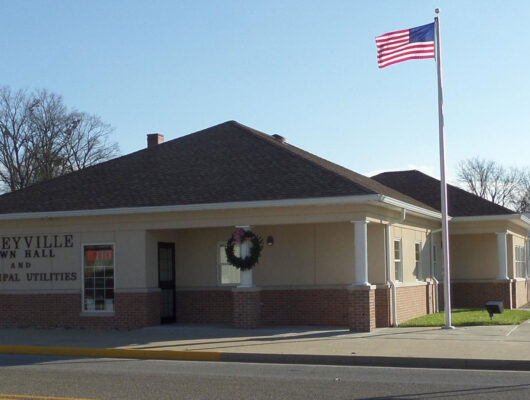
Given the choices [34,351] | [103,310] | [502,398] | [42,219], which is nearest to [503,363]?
[502,398]

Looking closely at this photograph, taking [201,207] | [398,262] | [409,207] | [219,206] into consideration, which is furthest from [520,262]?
[201,207]

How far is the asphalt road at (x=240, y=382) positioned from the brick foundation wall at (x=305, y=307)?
6.21m

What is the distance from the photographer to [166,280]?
21.5 meters

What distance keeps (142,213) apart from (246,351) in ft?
19.7

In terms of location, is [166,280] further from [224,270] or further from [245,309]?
[245,309]

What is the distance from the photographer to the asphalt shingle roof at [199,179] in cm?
1931

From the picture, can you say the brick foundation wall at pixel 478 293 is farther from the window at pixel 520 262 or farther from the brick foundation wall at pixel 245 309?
the brick foundation wall at pixel 245 309

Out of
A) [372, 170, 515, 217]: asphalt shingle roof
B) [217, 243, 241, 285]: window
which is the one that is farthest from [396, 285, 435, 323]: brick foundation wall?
[217, 243, 241, 285]: window

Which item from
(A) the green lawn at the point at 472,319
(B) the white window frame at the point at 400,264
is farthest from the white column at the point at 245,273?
(B) the white window frame at the point at 400,264

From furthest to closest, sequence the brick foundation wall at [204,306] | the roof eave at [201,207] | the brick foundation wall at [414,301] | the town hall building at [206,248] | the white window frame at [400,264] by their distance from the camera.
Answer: the white window frame at [400,264] → the brick foundation wall at [414,301] → the brick foundation wall at [204,306] → the town hall building at [206,248] → the roof eave at [201,207]

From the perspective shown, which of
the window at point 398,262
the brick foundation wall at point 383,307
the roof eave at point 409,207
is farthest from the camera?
the window at point 398,262

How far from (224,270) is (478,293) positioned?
10.6 metres

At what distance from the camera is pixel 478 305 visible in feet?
90.2

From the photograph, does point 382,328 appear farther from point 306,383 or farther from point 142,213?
point 306,383
